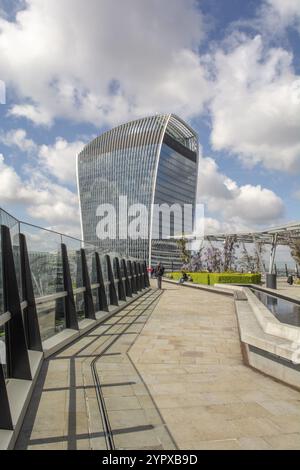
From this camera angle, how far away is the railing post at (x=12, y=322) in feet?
14.7

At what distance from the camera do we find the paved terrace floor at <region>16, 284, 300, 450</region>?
356cm

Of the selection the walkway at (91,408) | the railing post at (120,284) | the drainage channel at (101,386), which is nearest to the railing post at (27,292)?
the walkway at (91,408)

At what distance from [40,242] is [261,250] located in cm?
5838

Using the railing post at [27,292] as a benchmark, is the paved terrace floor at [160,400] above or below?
below

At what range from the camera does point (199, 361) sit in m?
6.76

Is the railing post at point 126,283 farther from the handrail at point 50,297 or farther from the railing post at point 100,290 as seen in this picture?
the handrail at point 50,297

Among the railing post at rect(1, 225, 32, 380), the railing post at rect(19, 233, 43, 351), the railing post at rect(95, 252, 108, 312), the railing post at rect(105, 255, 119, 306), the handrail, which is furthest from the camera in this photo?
the railing post at rect(105, 255, 119, 306)

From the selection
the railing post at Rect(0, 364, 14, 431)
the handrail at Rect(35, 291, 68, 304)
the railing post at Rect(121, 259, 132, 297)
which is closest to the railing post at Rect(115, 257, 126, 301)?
the railing post at Rect(121, 259, 132, 297)

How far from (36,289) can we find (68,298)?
1.79 metres

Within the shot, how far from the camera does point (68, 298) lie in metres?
8.22

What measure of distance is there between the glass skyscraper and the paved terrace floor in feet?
353

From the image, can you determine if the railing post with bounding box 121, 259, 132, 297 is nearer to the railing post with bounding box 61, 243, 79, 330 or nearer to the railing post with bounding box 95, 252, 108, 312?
the railing post with bounding box 95, 252, 108, 312

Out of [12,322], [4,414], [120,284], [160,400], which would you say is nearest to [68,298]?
[12,322]
